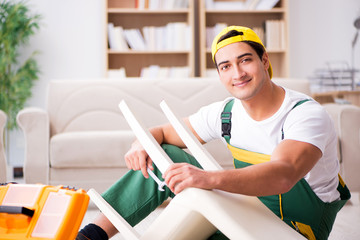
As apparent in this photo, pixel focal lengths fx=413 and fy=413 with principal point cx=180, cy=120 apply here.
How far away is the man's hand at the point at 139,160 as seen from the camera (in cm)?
108

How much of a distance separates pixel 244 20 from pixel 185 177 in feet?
11.3

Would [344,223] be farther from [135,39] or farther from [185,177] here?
[135,39]

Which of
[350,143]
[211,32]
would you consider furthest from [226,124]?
[211,32]

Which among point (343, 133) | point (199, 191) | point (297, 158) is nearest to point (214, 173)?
point (199, 191)

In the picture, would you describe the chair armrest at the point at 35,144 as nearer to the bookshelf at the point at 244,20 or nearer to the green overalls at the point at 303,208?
the green overalls at the point at 303,208

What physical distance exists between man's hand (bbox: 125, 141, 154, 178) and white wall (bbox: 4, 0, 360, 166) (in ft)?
8.98

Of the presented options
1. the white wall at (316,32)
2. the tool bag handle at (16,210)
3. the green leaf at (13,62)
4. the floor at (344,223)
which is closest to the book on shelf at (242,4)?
the white wall at (316,32)

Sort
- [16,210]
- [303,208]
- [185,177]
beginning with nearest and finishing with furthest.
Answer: [185,177] → [16,210] → [303,208]

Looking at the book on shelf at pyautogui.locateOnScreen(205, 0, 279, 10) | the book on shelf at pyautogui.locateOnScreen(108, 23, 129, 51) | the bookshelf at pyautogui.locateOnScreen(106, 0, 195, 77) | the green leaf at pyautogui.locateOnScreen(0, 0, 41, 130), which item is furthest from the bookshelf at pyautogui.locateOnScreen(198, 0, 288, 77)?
the green leaf at pyautogui.locateOnScreen(0, 0, 41, 130)

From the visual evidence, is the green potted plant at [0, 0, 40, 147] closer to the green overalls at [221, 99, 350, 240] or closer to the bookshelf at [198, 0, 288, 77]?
the bookshelf at [198, 0, 288, 77]

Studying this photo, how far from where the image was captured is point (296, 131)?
0.92 metres

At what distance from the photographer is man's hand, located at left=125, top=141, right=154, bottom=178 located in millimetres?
1075

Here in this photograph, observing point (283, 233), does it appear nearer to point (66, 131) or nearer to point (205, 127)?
point (205, 127)

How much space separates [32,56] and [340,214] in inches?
118
